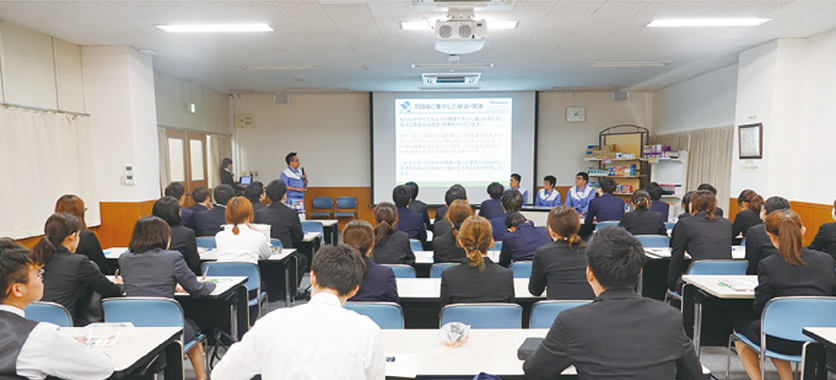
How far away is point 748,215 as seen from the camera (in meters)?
4.42

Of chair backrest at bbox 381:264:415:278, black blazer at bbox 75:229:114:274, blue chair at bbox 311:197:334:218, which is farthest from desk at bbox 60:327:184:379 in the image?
blue chair at bbox 311:197:334:218

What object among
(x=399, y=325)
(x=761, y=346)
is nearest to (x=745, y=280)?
(x=761, y=346)

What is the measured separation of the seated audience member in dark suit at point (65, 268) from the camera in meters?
2.65

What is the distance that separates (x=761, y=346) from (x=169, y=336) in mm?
3335

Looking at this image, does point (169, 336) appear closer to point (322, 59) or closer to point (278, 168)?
point (322, 59)

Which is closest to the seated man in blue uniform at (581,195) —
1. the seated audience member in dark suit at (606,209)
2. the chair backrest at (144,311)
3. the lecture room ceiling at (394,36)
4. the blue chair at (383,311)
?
the seated audience member in dark suit at (606,209)

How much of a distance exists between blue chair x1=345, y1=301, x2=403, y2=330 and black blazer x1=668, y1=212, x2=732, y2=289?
276 cm

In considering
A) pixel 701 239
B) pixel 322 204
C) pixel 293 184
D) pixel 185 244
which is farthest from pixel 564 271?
pixel 322 204

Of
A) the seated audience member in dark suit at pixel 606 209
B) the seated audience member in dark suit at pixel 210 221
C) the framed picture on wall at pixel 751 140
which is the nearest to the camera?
the seated audience member in dark suit at pixel 210 221

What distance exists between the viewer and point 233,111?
10.3 m

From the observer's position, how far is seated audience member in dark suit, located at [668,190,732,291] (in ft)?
12.4

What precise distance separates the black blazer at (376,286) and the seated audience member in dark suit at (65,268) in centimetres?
162

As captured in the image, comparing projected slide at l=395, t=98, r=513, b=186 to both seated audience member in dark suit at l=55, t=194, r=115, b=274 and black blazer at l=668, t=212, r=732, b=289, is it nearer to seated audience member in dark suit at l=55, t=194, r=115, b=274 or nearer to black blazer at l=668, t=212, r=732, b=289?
black blazer at l=668, t=212, r=732, b=289

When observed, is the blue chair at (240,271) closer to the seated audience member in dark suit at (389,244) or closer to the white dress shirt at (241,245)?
the white dress shirt at (241,245)
